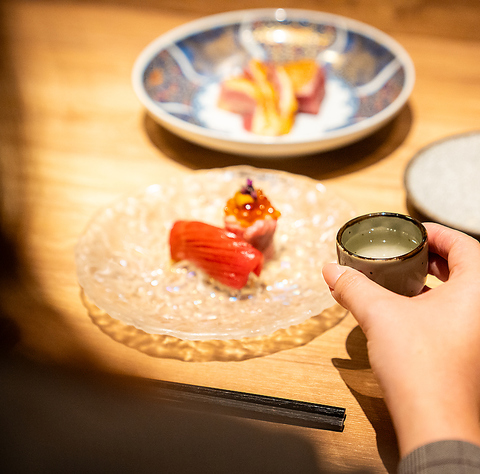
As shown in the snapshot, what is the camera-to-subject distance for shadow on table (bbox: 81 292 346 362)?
90 cm

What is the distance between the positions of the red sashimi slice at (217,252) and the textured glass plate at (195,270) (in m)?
0.03

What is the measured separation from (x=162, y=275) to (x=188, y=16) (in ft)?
5.28

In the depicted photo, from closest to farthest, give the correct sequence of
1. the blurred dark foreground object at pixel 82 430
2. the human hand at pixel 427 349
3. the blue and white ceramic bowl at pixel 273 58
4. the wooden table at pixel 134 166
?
1. the blurred dark foreground object at pixel 82 430
2. the human hand at pixel 427 349
3. the wooden table at pixel 134 166
4. the blue and white ceramic bowl at pixel 273 58

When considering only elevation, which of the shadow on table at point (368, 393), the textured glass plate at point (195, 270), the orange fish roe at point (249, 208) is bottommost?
the shadow on table at point (368, 393)

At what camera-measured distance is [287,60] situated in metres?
1.80

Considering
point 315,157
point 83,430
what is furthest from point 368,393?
point 315,157

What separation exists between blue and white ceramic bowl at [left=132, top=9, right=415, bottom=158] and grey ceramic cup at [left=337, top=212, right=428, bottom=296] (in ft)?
1.50

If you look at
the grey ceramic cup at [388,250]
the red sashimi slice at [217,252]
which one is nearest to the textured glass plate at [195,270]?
the red sashimi slice at [217,252]

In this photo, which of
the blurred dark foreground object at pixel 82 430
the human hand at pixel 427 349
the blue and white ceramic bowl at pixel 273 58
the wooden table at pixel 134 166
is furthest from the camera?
the blue and white ceramic bowl at pixel 273 58

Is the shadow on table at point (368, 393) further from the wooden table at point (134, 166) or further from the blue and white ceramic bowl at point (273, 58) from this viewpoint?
the blue and white ceramic bowl at point (273, 58)

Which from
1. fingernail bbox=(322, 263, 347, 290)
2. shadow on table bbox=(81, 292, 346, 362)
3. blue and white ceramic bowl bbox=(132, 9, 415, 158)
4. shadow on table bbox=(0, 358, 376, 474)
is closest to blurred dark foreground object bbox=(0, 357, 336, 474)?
shadow on table bbox=(0, 358, 376, 474)

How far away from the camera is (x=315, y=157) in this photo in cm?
140

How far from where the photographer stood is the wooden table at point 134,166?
2.34 ft

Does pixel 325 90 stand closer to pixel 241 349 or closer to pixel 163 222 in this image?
pixel 163 222
